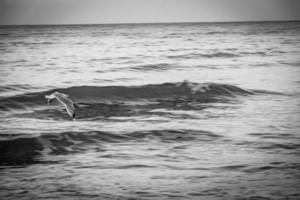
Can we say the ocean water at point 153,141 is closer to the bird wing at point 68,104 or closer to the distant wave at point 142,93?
the distant wave at point 142,93

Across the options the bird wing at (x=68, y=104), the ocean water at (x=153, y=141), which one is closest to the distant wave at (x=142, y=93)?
the ocean water at (x=153, y=141)

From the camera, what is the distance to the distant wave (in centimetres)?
1324

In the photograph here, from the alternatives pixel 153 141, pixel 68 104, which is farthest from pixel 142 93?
pixel 153 141

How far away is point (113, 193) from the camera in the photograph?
5.03m

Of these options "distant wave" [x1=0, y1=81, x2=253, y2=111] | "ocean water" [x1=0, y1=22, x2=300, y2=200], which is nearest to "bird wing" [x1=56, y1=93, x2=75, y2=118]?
"ocean water" [x1=0, y1=22, x2=300, y2=200]

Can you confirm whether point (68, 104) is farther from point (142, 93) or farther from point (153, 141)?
point (142, 93)

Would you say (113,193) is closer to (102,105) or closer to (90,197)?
(90,197)

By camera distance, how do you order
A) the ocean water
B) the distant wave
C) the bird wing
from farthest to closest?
the distant wave
the bird wing
the ocean water

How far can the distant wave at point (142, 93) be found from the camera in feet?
43.4

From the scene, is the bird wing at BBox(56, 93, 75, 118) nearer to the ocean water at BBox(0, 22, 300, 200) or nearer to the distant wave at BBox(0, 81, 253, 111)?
the ocean water at BBox(0, 22, 300, 200)

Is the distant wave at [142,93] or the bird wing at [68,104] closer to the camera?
the bird wing at [68,104]

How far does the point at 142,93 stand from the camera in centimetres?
1474

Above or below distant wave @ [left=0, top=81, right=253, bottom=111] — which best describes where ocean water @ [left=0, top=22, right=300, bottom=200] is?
below

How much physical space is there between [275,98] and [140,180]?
28.5 feet
